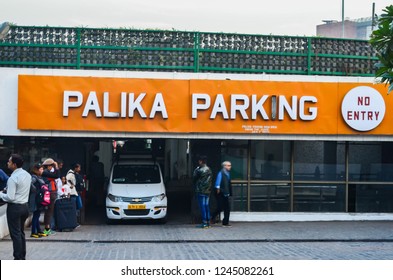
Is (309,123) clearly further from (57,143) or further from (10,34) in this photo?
(10,34)

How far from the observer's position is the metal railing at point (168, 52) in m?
19.8

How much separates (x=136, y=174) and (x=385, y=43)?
12010mm

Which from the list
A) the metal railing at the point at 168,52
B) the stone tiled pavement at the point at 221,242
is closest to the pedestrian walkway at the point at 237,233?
the stone tiled pavement at the point at 221,242

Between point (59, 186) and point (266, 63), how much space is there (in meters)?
6.51

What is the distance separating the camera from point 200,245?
51.2 feet

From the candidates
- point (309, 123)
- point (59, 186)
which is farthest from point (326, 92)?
point (59, 186)

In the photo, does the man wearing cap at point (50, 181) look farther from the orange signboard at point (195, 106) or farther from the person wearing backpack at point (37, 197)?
the orange signboard at point (195, 106)

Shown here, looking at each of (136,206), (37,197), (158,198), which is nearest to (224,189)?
(158,198)

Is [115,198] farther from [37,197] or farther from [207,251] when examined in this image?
[207,251]

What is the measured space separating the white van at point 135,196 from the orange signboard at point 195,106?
5.69 ft

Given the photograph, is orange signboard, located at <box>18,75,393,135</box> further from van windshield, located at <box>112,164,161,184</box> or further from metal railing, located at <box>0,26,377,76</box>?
van windshield, located at <box>112,164,161,184</box>

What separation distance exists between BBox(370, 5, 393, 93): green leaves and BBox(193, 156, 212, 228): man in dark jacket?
880 cm

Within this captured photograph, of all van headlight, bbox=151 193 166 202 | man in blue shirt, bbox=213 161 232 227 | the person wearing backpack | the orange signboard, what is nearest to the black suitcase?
the person wearing backpack

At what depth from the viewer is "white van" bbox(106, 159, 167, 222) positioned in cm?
1950
